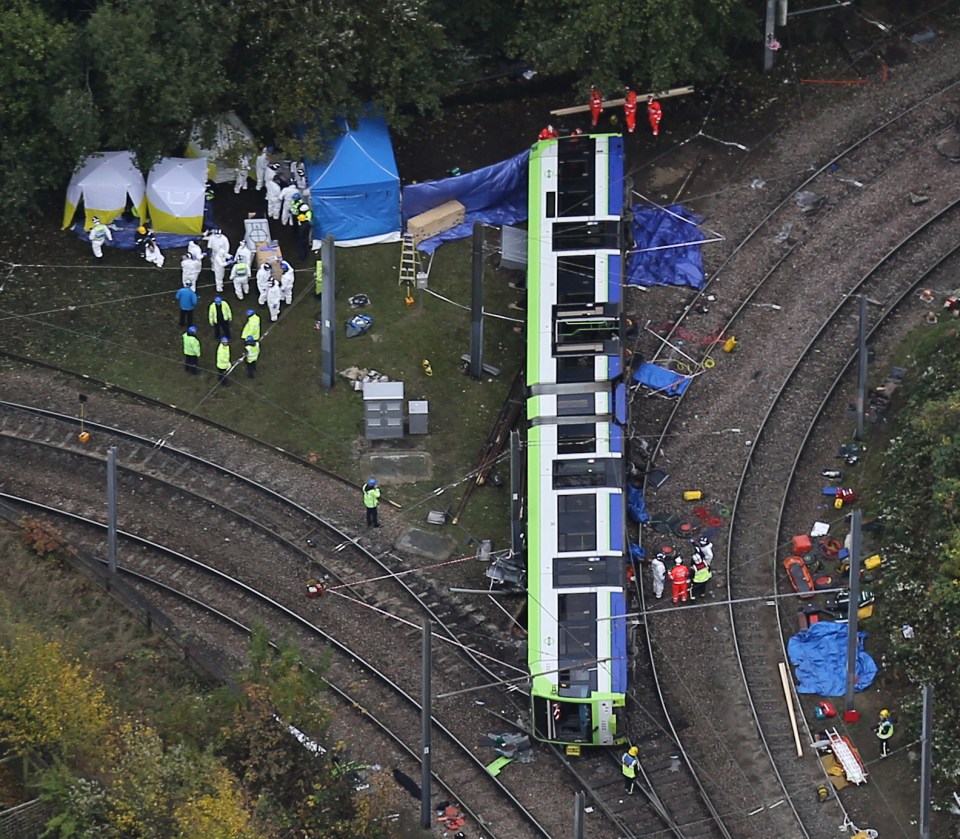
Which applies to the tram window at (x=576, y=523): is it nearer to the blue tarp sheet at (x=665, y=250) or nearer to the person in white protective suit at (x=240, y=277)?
the blue tarp sheet at (x=665, y=250)

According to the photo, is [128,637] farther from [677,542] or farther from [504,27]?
[504,27]

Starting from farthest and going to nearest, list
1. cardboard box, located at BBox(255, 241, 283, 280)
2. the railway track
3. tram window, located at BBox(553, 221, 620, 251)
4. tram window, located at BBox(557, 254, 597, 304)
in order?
cardboard box, located at BBox(255, 241, 283, 280) < tram window, located at BBox(553, 221, 620, 251) < tram window, located at BBox(557, 254, 597, 304) < the railway track

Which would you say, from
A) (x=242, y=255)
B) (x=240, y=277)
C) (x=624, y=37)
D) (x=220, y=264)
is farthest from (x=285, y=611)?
(x=624, y=37)

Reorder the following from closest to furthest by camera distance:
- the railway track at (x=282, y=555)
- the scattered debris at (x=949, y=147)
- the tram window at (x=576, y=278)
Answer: the railway track at (x=282, y=555), the tram window at (x=576, y=278), the scattered debris at (x=949, y=147)

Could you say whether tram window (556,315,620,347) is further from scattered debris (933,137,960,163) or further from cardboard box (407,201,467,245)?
scattered debris (933,137,960,163)

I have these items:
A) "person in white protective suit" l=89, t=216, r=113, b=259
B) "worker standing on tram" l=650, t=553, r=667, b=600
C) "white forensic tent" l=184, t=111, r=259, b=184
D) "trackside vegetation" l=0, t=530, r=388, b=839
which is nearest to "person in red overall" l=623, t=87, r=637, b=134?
"white forensic tent" l=184, t=111, r=259, b=184

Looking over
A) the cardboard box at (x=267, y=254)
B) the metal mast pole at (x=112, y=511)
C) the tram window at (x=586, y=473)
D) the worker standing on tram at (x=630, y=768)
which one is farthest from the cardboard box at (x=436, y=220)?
the worker standing on tram at (x=630, y=768)
